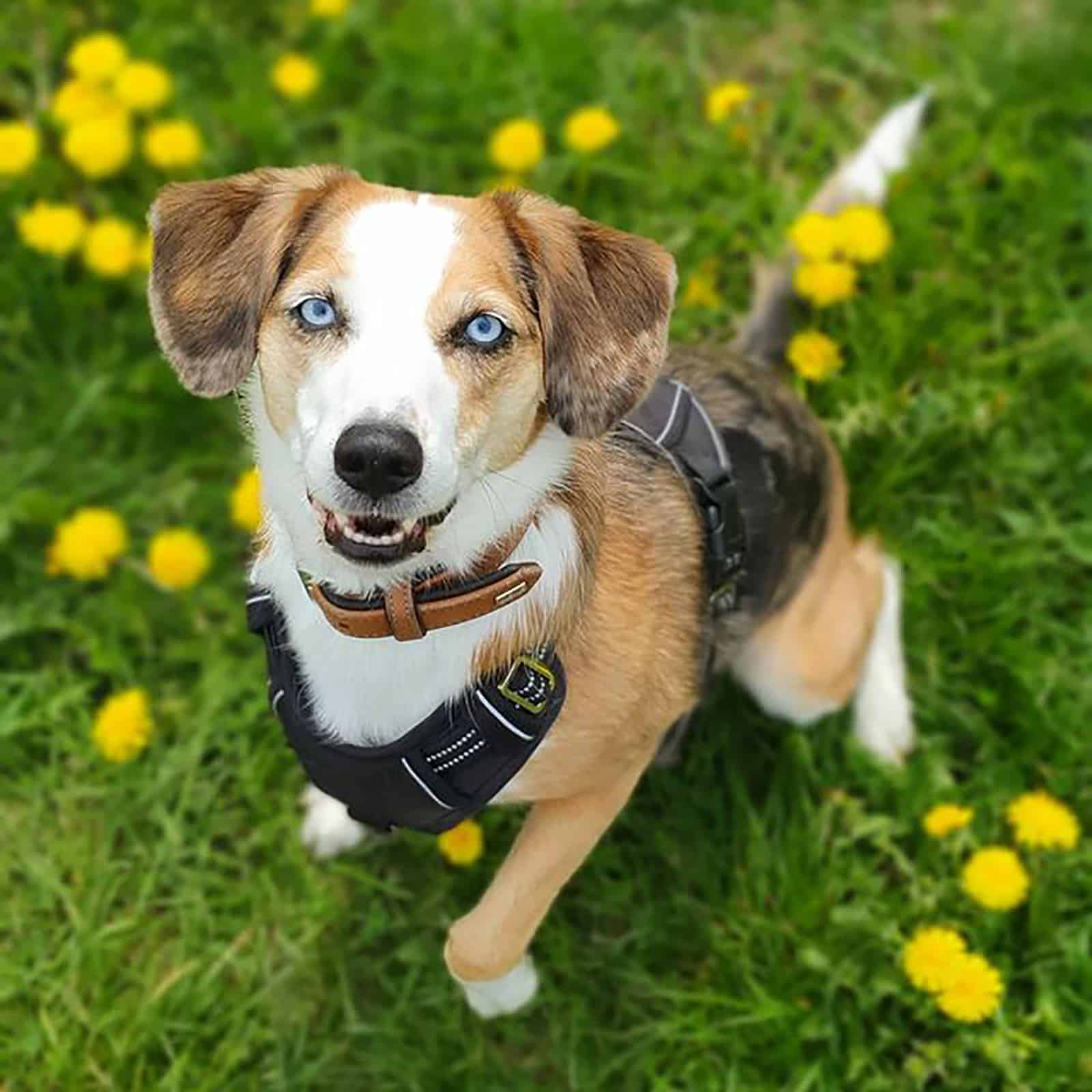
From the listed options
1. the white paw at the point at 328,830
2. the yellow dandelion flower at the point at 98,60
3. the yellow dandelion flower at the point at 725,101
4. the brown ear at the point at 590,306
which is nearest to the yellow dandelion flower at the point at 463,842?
the white paw at the point at 328,830

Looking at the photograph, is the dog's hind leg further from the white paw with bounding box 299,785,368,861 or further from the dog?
the white paw with bounding box 299,785,368,861

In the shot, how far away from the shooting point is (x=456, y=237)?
7.41 feet

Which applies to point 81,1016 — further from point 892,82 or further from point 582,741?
point 892,82

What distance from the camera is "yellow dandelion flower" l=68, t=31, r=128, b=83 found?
13.9 ft

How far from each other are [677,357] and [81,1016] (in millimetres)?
2232

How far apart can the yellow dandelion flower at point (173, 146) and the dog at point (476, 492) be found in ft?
6.27

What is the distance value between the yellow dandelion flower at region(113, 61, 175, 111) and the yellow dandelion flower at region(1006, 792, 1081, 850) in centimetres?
334

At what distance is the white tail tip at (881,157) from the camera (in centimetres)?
408

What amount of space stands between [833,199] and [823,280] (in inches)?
15.9

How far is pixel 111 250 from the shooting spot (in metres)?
4.08

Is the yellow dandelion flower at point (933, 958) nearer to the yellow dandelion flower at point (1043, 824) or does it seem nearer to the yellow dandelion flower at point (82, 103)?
the yellow dandelion flower at point (1043, 824)

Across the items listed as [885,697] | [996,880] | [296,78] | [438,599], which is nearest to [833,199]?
[885,697]

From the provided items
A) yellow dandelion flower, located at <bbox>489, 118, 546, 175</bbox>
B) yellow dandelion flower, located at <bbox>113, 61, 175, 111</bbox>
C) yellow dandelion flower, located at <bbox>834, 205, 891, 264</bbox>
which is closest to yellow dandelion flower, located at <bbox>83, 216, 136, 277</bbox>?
yellow dandelion flower, located at <bbox>113, 61, 175, 111</bbox>

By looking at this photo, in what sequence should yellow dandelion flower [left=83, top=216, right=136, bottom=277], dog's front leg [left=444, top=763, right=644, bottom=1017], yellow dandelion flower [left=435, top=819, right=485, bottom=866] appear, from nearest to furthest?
dog's front leg [left=444, top=763, right=644, bottom=1017] < yellow dandelion flower [left=435, top=819, right=485, bottom=866] < yellow dandelion flower [left=83, top=216, right=136, bottom=277]
